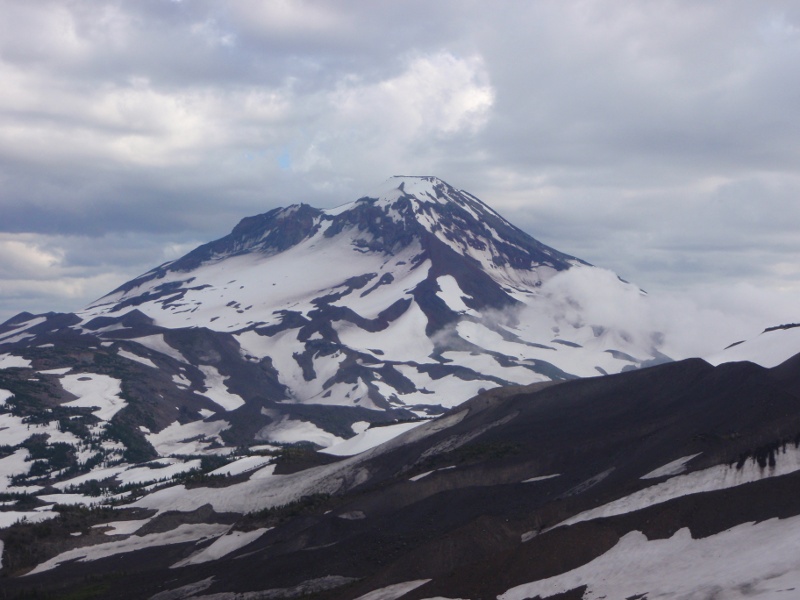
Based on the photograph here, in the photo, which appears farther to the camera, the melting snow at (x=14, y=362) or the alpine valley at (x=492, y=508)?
the melting snow at (x=14, y=362)

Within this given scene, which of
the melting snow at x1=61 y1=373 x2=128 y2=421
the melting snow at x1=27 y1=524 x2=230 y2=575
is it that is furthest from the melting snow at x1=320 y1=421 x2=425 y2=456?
the melting snow at x1=61 y1=373 x2=128 y2=421

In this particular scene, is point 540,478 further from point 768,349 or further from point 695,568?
point 768,349

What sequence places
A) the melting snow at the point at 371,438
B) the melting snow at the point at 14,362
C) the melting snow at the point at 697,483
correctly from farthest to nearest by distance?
the melting snow at the point at 14,362 < the melting snow at the point at 371,438 < the melting snow at the point at 697,483

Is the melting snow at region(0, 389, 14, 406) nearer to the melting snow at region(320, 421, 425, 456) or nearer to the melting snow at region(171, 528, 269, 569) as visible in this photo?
the melting snow at region(320, 421, 425, 456)

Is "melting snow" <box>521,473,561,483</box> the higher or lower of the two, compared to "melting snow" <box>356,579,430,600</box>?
higher

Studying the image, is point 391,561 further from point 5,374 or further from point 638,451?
point 5,374

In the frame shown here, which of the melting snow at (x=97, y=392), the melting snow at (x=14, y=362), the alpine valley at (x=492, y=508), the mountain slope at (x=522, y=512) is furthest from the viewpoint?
the melting snow at (x=14, y=362)

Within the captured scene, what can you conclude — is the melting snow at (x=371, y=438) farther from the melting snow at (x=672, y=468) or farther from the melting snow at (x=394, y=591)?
the melting snow at (x=394, y=591)

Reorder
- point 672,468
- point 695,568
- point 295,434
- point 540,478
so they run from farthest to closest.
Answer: point 295,434
point 540,478
point 672,468
point 695,568

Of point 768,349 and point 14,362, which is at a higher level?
point 14,362

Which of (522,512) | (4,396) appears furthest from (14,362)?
(522,512)

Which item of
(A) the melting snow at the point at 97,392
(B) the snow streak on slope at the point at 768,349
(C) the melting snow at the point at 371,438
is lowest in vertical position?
(C) the melting snow at the point at 371,438

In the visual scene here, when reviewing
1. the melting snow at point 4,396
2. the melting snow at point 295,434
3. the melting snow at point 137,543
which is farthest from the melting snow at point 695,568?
the melting snow at point 4,396
